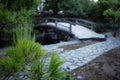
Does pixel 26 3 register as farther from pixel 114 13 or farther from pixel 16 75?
pixel 114 13

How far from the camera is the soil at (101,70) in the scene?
5.27 metres

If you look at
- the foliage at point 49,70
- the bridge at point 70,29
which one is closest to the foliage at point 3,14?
the foliage at point 49,70

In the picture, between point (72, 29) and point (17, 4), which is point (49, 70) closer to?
point (17, 4)

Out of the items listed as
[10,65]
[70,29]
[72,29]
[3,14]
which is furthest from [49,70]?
[72,29]

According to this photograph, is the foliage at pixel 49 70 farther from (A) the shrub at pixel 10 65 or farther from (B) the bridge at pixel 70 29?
(B) the bridge at pixel 70 29

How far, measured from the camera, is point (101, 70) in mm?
5777

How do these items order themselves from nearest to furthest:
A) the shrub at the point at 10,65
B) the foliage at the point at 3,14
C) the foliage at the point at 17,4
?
the shrub at the point at 10,65, the foliage at the point at 3,14, the foliage at the point at 17,4

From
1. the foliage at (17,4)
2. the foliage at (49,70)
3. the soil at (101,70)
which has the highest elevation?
the foliage at (17,4)

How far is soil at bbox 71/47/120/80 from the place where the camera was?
5270 millimetres

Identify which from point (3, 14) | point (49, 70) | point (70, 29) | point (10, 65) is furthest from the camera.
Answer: point (70, 29)

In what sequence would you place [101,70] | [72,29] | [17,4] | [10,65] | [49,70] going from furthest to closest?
[72,29]
[101,70]
[17,4]
[49,70]
[10,65]

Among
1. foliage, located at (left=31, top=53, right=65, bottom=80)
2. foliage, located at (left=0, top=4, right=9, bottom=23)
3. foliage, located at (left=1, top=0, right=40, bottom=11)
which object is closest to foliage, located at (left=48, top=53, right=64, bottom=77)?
foliage, located at (left=31, top=53, right=65, bottom=80)

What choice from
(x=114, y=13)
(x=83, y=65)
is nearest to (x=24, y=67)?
(x=83, y=65)

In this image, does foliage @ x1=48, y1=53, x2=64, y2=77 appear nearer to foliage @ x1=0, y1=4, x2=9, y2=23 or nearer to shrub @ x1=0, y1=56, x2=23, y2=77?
shrub @ x1=0, y1=56, x2=23, y2=77
